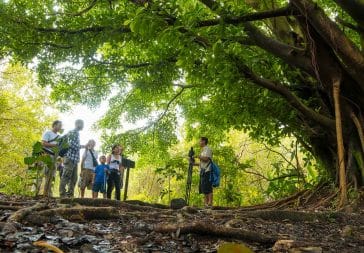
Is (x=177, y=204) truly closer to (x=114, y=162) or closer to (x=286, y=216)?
(x=286, y=216)

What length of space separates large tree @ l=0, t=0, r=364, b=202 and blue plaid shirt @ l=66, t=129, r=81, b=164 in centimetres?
145

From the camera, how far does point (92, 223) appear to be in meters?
3.85

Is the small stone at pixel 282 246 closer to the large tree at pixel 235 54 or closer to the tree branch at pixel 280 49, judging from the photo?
the large tree at pixel 235 54

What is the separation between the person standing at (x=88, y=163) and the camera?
883cm

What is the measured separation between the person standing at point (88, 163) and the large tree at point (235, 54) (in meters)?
1.83

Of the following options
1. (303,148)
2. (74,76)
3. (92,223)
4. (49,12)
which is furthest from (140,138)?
(92,223)

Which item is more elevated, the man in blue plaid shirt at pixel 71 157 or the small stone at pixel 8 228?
the man in blue plaid shirt at pixel 71 157

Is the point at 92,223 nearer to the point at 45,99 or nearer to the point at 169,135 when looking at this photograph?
the point at 169,135

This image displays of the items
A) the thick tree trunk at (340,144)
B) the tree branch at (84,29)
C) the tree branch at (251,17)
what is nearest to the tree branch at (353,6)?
the tree branch at (251,17)

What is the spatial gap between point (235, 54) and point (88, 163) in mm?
4441

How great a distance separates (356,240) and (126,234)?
7.55 ft

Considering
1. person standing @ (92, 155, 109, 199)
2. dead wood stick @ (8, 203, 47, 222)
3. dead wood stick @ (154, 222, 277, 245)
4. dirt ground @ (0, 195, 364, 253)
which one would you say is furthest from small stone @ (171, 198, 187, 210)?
dead wood stick @ (154, 222, 277, 245)

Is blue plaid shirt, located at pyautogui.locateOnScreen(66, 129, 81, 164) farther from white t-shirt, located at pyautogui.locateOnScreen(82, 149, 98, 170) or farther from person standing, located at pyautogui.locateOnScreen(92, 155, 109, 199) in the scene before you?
person standing, located at pyautogui.locateOnScreen(92, 155, 109, 199)

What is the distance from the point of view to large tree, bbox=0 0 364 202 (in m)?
5.70
